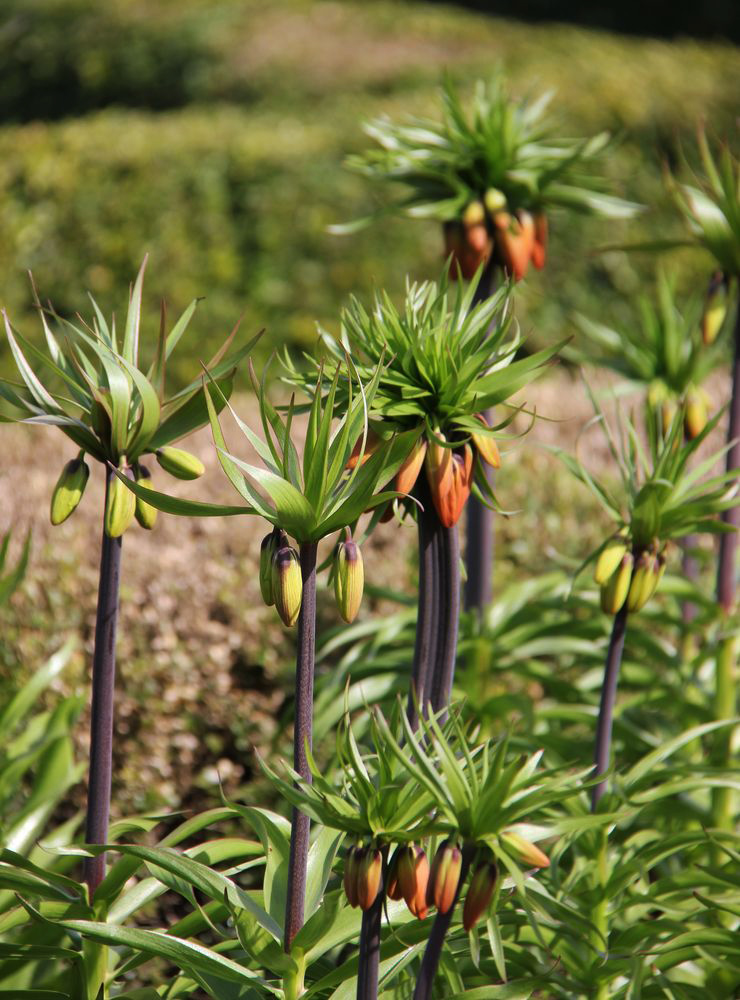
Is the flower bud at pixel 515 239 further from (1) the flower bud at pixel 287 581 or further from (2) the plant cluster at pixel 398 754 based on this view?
(1) the flower bud at pixel 287 581

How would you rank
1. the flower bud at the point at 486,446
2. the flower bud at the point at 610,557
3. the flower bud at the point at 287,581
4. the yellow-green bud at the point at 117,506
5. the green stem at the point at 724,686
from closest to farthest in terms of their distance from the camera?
the flower bud at the point at 287,581, the yellow-green bud at the point at 117,506, the flower bud at the point at 486,446, the flower bud at the point at 610,557, the green stem at the point at 724,686

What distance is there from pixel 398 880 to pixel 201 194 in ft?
15.6

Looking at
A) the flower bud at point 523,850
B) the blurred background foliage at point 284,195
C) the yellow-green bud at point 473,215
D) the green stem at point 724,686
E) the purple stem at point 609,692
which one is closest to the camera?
the flower bud at point 523,850

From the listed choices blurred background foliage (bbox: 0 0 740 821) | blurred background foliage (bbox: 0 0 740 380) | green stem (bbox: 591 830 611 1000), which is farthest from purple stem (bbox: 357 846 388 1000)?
blurred background foliage (bbox: 0 0 740 380)

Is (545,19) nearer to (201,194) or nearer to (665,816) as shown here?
(201,194)

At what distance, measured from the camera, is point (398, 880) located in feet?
3.67

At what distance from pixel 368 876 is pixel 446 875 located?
87 millimetres

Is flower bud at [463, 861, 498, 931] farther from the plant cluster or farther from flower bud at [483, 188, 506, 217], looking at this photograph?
flower bud at [483, 188, 506, 217]

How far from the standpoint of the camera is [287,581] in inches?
44.9

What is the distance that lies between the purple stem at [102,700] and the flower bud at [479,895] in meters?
0.52

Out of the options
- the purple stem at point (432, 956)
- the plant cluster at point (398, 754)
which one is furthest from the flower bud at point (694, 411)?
the purple stem at point (432, 956)

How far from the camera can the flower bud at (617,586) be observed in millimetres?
1544

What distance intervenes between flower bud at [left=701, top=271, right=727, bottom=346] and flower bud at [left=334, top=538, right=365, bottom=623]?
1.05 metres

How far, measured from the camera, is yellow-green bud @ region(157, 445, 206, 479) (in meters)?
1.32
